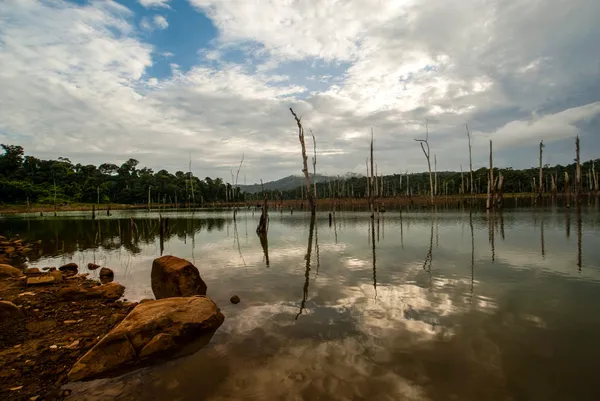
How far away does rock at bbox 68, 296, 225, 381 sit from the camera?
5.47 meters

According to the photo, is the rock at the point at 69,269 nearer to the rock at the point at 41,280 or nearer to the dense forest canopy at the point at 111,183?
the rock at the point at 41,280

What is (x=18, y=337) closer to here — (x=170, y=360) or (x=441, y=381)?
(x=170, y=360)

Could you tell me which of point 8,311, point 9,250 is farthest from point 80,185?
point 8,311

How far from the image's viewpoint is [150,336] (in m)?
6.04

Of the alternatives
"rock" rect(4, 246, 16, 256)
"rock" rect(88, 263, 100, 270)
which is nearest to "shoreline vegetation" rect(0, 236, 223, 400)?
"rock" rect(88, 263, 100, 270)

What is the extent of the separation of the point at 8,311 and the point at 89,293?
2.34 metres

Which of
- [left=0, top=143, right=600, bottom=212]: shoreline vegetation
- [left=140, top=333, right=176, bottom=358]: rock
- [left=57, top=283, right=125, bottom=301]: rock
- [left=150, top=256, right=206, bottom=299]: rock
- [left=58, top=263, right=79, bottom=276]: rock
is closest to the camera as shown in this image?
[left=140, top=333, right=176, bottom=358]: rock

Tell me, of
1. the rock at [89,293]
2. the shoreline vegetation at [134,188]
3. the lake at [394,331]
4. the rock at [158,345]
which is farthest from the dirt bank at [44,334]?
the shoreline vegetation at [134,188]

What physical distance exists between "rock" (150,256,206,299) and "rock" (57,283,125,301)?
5.62 ft

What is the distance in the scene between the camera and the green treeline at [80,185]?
85.8m

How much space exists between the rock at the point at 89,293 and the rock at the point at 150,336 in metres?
4.15

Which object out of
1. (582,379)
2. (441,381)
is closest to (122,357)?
(441,381)

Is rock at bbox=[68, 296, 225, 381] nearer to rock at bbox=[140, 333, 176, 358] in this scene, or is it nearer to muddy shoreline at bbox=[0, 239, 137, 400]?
rock at bbox=[140, 333, 176, 358]

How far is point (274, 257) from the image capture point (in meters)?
15.9
